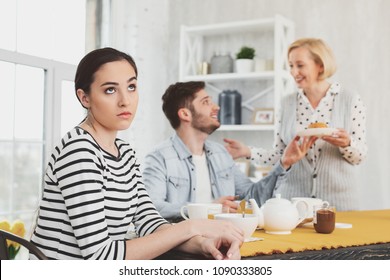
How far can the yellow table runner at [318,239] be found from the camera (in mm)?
1139

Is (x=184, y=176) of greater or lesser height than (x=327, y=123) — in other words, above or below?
below

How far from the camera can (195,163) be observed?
203 centimetres

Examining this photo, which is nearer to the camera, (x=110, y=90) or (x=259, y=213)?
(x=110, y=90)

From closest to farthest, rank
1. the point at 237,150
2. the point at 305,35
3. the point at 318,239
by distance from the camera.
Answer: the point at 318,239, the point at 237,150, the point at 305,35

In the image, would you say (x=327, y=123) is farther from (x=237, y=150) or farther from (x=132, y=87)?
(x=132, y=87)

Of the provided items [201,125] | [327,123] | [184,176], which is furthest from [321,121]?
[184,176]

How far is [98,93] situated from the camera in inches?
42.0

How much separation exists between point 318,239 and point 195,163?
823 mm

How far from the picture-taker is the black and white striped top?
98cm

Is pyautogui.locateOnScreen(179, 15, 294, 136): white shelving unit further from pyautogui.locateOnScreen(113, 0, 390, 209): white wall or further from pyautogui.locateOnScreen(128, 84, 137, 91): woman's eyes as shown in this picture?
pyautogui.locateOnScreen(128, 84, 137, 91): woman's eyes

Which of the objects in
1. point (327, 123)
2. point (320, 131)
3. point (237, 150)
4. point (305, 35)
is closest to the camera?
point (320, 131)

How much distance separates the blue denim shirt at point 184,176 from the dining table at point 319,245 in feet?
1.57

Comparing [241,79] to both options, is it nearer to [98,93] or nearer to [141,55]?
[141,55]

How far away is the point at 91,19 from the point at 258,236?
2.64 m
